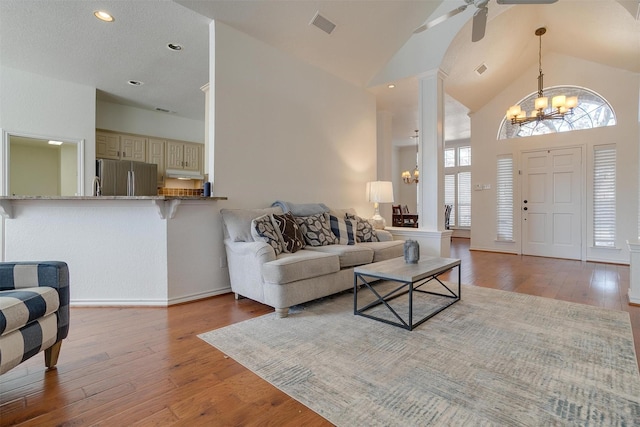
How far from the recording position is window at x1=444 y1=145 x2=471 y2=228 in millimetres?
9328

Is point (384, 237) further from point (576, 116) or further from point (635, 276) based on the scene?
point (576, 116)

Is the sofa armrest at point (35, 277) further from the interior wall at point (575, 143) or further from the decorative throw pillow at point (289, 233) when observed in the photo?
the interior wall at point (575, 143)

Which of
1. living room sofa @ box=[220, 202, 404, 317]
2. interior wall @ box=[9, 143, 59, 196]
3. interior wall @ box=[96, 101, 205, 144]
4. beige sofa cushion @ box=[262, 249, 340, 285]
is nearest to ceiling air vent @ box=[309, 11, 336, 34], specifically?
living room sofa @ box=[220, 202, 404, 317]

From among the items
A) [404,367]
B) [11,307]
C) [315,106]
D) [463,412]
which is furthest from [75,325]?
[315,106]

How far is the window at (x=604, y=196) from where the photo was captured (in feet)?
17.4

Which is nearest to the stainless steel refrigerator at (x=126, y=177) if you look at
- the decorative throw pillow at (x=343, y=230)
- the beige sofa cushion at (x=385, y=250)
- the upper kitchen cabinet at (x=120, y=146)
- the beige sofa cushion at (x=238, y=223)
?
the upper kitchen cabinet at (x=120, y=146)

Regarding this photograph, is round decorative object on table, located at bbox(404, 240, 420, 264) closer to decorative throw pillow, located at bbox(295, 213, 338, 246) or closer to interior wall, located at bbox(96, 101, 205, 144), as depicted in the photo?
decorative throw pillow, located at bbox(295, 213, 338, 246)

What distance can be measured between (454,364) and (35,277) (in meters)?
2.47

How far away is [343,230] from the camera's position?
3.82 meters

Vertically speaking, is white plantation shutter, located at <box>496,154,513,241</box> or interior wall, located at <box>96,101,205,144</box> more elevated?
interior wall, located at <box>96,101,205,144</box>

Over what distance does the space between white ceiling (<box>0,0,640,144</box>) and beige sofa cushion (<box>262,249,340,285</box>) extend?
8.84ft

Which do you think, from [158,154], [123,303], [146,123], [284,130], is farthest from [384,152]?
[123,303]

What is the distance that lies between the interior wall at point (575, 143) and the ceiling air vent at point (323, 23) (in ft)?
14.3

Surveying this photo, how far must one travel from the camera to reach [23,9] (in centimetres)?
300
